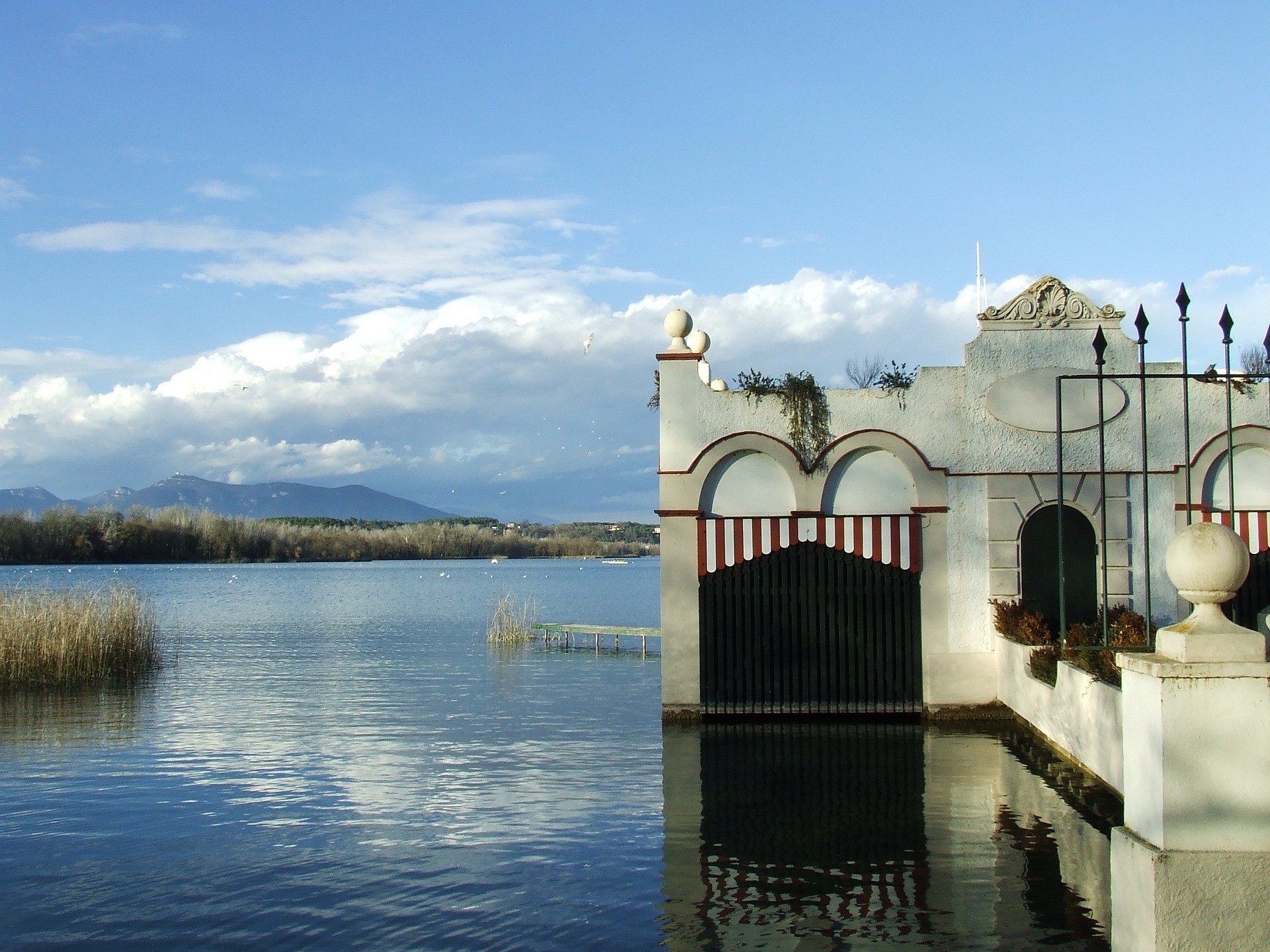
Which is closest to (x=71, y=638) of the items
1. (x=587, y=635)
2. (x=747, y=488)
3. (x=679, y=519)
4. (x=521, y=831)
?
(x=679, y=519)

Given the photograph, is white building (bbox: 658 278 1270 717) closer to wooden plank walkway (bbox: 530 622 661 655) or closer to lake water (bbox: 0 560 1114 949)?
lake water (bbox: 0 560 1114 949)

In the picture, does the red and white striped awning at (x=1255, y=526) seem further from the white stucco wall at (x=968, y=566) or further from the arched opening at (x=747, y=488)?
the arched opening at (x=747, y=488)

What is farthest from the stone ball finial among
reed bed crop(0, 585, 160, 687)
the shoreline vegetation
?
the shoreline vegetation

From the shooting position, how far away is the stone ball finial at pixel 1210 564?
246 inches

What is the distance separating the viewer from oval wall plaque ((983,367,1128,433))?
52.1 feet

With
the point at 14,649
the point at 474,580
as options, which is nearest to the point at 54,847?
the point at 14,649

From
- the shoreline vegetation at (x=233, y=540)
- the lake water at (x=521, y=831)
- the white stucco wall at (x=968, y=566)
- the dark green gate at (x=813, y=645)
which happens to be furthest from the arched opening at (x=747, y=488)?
the shoreline vegetation at (x=233, y=540)

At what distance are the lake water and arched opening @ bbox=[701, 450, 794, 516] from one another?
9.76 ft

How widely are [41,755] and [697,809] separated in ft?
Result: 32.1

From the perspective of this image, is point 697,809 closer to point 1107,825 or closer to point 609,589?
point 1107,825

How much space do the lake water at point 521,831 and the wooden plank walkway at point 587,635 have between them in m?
10.0

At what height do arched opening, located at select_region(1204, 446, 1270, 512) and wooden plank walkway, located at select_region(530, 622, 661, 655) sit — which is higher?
arched opening, located at select_region(1204, 446, 1270, 512)

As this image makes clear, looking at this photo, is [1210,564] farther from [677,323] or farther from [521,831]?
[677,323]

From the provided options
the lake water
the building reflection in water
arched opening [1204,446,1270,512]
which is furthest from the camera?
arched opening [1204,446,1270,512]
